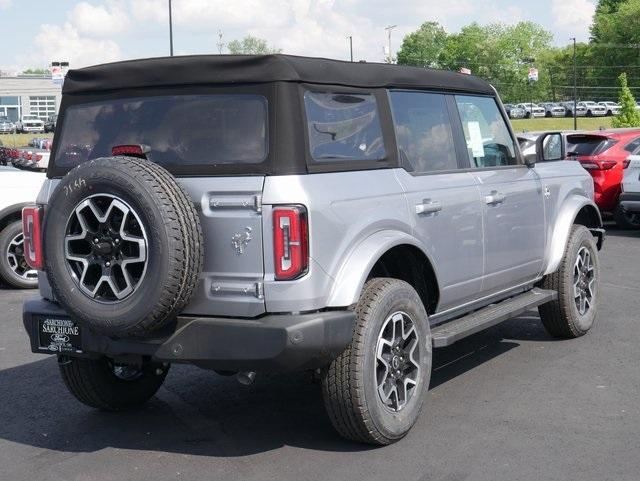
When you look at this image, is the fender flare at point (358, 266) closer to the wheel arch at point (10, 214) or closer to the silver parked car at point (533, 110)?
the wheel arch at point (10, 214)

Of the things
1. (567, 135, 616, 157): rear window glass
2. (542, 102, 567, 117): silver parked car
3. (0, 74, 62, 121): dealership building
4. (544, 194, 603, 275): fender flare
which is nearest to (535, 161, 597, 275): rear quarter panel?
(544, 194, 603, 275): fender flare

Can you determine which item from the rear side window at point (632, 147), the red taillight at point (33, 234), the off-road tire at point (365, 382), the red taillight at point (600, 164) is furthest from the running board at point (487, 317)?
the rear side window at point (632, 147)

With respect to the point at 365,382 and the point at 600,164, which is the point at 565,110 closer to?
the point at 600,164

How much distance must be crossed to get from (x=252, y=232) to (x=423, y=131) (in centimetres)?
173

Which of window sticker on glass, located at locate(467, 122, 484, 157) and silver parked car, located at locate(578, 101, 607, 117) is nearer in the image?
window sticker on glass, located at locate(467, 122, 484, 157)

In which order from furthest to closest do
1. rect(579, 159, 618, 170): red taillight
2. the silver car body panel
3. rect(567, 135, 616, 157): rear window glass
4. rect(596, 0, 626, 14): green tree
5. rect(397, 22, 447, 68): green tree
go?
1. rect(397, 22, 447, 68): green tree
2. rect(596, 0, 626, 14): green tree
3. rect(567, 135, 616, 157): rear window glass
4. rect(579, 159, 618, 170): red taillight
5. the silver car body panel

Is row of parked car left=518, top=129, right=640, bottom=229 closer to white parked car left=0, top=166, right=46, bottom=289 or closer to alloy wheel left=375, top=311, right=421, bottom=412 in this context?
white parked car left=0, top=166, right=46, bottom=289

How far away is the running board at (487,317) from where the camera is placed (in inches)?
224

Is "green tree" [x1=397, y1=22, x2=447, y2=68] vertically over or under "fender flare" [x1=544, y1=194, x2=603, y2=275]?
over

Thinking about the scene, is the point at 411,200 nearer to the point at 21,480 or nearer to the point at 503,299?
the point at 503,299

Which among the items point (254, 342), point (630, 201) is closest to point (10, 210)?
point (254, 342)

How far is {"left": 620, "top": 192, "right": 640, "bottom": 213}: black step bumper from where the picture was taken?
14.3 metres

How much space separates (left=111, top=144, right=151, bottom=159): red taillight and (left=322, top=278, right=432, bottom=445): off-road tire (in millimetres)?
1337

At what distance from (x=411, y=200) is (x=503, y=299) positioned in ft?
5.75
